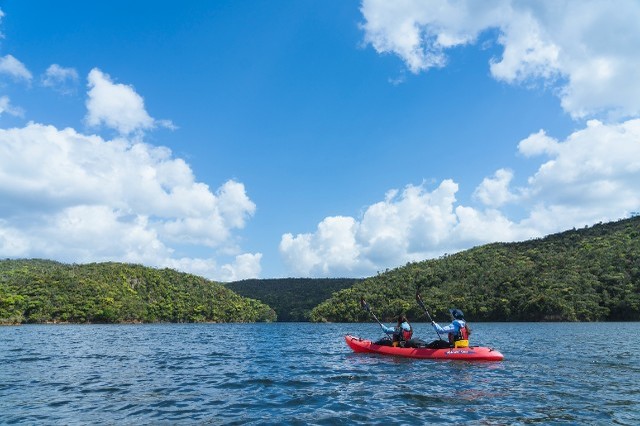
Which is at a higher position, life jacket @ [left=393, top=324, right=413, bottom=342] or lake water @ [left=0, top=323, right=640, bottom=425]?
life jacket @ [left=393, top=324, right=413, bottom=342]

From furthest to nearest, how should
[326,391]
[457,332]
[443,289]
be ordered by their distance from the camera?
[443,289]
[457,332]
[326,391]

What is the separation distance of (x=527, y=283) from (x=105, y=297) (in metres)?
127

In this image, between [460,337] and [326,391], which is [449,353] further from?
[326,391]

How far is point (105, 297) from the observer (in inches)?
5443

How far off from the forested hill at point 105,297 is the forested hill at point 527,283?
52.0 metres

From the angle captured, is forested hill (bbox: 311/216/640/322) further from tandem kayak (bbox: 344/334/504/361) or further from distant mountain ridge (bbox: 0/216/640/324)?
tandem kayak (bbox: 344/334/504/361)

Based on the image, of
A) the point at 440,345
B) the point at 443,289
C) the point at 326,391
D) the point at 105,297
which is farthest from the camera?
the point at 443,289

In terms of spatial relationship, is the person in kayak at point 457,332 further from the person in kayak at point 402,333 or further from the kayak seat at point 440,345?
the person in kayak at point 402,333

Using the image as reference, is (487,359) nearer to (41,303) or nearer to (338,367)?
(338,367)

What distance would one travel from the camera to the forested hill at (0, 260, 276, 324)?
116875 millimetres

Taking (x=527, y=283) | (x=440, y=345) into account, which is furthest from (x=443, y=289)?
(x=440, y=345)

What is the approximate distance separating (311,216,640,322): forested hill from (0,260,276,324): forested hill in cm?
5198

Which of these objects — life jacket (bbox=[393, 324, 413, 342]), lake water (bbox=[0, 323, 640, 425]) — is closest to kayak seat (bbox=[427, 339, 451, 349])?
lake water (bbox=[0, 323, 640, 425])

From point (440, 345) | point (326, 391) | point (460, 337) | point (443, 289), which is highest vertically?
point (443, 289)
